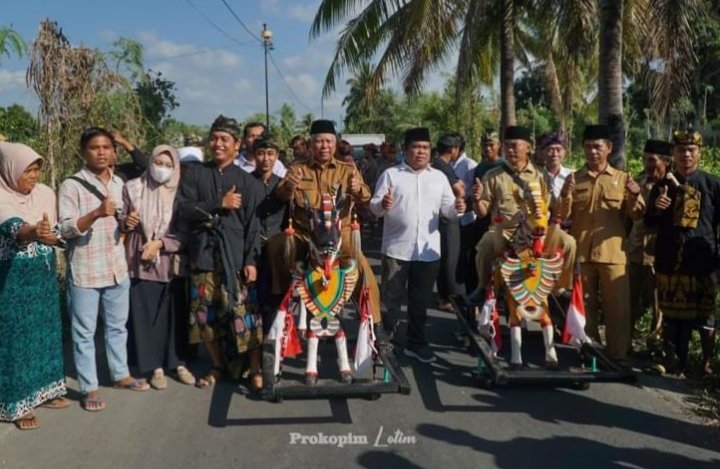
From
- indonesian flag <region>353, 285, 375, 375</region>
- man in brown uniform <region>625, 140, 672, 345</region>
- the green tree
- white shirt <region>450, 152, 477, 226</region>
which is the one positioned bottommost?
indonesian flag <region>353, 285, 375, 375</region>

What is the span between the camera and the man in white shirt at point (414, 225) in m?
5.66

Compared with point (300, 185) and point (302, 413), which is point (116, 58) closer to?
point (300, 185)

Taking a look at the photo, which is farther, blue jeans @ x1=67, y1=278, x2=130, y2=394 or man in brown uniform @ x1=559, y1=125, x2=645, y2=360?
man in brown uniform @ x1=559, y1=125, x2=645, y2=360

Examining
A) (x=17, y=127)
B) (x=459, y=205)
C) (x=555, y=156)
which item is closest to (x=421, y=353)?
(x=459, y=205)

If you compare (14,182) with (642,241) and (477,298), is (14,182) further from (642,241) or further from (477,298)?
(642,241)

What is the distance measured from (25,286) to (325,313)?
209 cm

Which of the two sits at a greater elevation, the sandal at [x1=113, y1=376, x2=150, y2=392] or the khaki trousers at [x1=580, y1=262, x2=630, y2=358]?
the khaki trousers at [x1=580, y1=262, x2=630, y2=358]

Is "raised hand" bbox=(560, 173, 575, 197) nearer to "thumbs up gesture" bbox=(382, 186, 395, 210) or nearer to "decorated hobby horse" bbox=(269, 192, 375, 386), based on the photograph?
"thumbs up gesture" bbox=(382, 186, 395, 210)

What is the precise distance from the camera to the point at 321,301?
492 cm

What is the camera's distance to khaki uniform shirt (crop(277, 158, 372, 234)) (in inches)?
201

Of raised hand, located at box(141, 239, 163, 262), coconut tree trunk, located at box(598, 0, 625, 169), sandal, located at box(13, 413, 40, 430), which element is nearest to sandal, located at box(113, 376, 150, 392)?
sandal, located at box(13, 413, 40, 430)

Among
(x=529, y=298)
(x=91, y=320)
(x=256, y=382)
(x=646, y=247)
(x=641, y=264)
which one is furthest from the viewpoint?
(x=641, y=264)

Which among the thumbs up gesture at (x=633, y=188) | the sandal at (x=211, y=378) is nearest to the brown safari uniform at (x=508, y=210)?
the thumbs up gesture at (x=633, y=188)

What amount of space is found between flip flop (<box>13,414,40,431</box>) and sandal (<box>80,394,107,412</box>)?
1.20 feet
